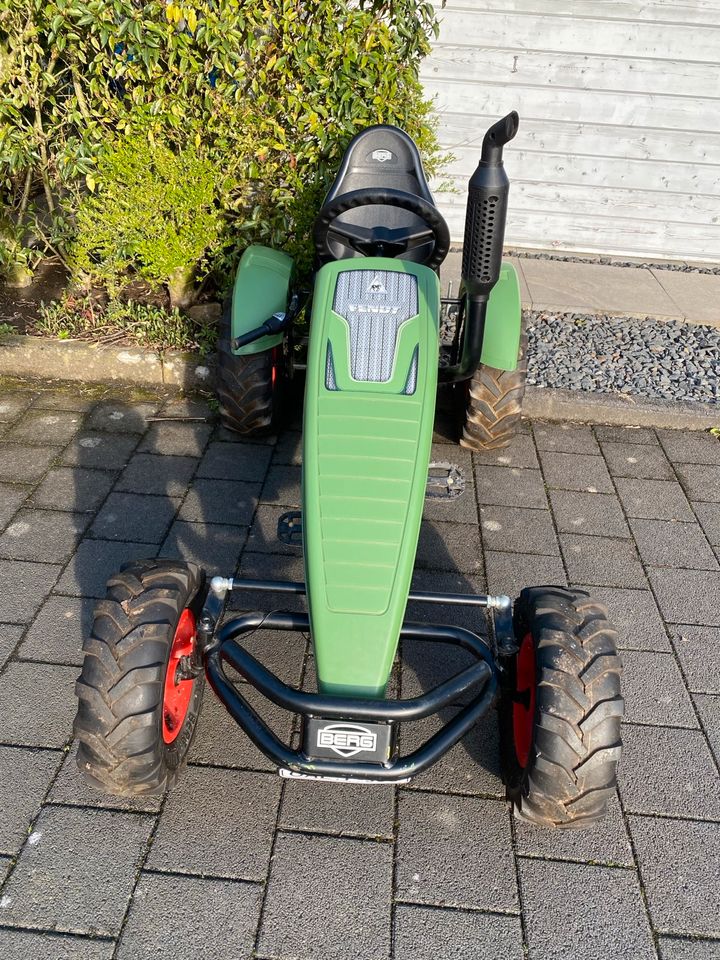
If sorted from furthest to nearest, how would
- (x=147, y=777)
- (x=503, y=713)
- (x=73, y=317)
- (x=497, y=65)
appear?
(x=497, y=65) < (x=73, y=317) < (x=503, y=713) < (x=147, y=777)

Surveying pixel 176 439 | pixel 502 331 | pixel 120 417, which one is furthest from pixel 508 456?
pixel 120 417

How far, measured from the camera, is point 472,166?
663 centimetres

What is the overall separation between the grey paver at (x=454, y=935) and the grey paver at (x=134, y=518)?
6.08 ft

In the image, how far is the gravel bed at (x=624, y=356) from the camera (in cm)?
460

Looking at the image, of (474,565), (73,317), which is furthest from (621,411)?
(73,317)

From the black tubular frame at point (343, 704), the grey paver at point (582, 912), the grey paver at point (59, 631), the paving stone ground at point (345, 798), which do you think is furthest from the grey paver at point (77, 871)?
the grey paver at point (582, 912)

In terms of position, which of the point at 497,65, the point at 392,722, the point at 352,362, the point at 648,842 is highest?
the point at 497,65

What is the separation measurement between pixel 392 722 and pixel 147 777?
0.71 meters

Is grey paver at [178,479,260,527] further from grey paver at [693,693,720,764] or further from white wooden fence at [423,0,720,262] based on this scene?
white wooden fence at [423,0,720,262]

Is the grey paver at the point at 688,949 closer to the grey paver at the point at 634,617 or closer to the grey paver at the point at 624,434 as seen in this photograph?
the grey paver at the point at 634,617

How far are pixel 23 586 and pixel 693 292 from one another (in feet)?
16.8

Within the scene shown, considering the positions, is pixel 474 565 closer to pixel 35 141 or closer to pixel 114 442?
pixel 114 442

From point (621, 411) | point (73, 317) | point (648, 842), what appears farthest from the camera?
point (73, 317)

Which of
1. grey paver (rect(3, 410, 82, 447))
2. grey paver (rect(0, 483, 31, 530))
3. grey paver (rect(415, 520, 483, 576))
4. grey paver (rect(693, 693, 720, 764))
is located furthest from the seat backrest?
grey paver (rect(693, 693, 720, 764))
